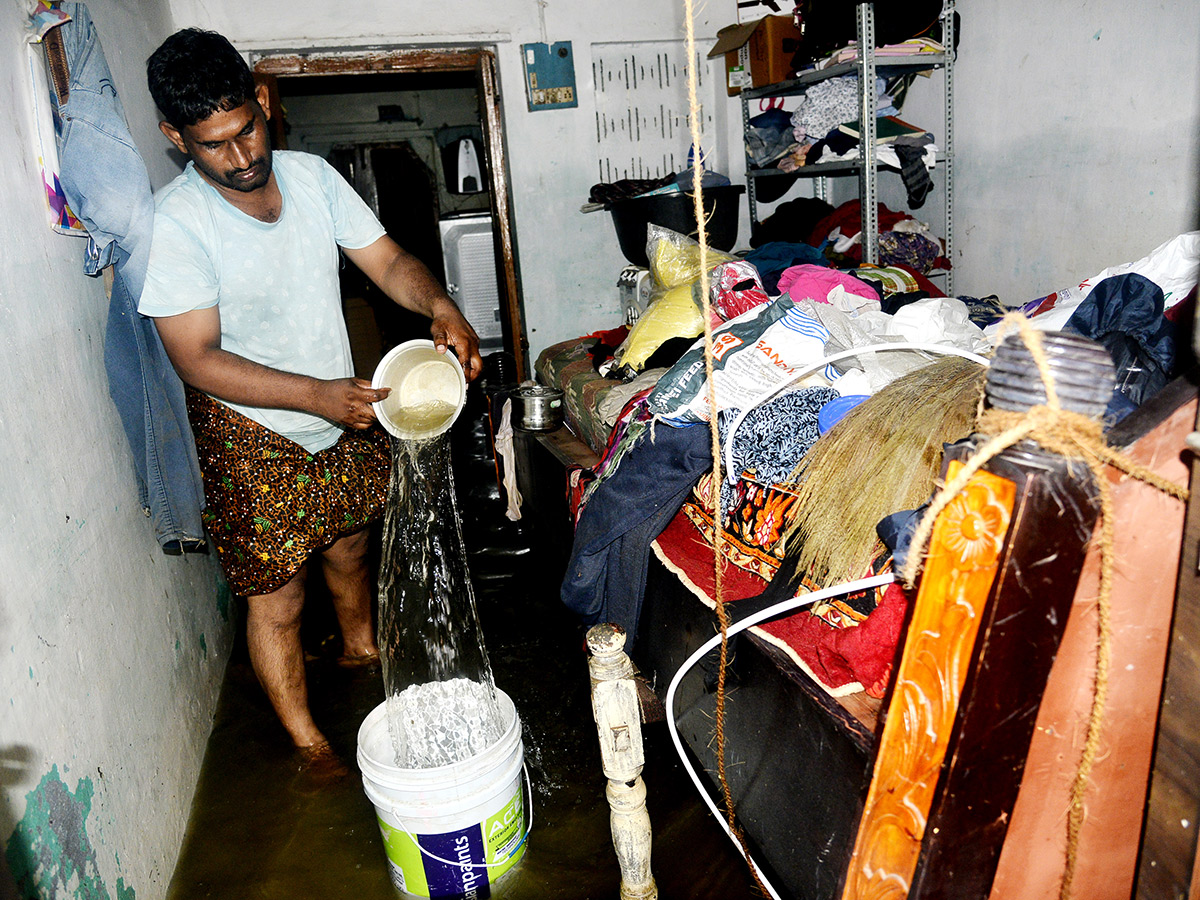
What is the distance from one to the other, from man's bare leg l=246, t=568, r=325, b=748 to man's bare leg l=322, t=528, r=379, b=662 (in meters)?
0.23

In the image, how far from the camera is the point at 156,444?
198 centimetres

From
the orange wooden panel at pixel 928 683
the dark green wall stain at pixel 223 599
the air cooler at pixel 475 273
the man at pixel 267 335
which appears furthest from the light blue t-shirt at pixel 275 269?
the air cooler at pixel 475 273

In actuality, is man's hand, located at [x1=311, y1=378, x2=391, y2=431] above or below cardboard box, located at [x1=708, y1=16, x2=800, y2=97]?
below

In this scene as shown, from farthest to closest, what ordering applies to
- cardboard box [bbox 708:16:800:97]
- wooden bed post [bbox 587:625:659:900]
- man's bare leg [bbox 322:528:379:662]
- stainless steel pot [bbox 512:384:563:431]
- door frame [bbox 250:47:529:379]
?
door frame [bbox 250:47:529:379], cardboard box [bbox 708:16:800:97], stainless steel pot [bbox 512:384:563:431], man's bare leg [bbox 322:528:379:662], wooden bed post [bbox 587:625:659:900]

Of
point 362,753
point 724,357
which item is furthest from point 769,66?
point 362,753

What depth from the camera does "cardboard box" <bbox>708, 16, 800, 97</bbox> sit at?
3547mm

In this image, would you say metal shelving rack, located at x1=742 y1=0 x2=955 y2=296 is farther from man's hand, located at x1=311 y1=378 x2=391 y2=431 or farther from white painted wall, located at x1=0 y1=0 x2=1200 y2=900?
man's hand, located at x1=311 y1=378 x2=391 y2=431

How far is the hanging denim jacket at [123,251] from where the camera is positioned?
5.98 feet

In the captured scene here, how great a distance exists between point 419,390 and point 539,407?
1.48 m

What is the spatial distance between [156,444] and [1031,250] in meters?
3.08

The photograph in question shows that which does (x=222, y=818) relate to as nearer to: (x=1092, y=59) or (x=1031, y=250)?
(x=1031, y=250)

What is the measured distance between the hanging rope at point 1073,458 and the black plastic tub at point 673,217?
9.82 ft

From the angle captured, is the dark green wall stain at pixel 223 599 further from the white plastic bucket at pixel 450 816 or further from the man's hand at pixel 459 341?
the man's hand at pixel 459 341

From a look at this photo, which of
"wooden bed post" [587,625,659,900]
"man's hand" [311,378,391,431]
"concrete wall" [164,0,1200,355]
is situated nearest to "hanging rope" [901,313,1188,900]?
"wooden bed post" [587,625,659,900]
